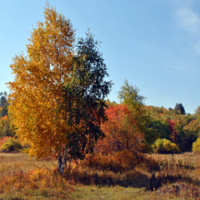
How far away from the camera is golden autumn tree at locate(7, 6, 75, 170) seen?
12.8 meters

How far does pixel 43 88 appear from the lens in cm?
1412

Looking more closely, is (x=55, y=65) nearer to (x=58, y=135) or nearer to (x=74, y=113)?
(x=74, y=113)

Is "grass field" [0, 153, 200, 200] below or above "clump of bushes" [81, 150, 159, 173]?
below

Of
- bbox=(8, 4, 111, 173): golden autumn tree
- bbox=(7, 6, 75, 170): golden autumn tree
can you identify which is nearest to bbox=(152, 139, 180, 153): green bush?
bbox=(8, 4, 111, 173): golden autumn tree

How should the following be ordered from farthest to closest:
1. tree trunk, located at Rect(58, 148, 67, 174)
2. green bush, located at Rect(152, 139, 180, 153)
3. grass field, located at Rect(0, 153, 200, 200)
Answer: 1. green bush, located at Rect(152, 139, 180, 153)
2. tree trunk, located at Rect(58, 148, 67, 174)
3. grass field, located at Rect(0, 153, 200, 200)

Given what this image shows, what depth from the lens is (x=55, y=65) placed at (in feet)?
51.7

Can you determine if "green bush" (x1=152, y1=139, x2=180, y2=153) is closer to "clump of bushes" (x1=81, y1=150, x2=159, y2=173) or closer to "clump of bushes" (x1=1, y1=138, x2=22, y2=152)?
"clump of bushes" (x1=81, y1=150, x2=159, y2=173)

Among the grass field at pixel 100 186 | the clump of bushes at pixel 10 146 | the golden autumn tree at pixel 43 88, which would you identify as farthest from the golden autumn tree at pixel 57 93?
the clump of bushes at pixel 10 146

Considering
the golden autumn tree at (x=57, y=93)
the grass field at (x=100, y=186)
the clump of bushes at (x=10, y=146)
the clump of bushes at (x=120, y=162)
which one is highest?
the golden autumn tree at (x=57, y=93)

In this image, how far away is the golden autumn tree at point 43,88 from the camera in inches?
505

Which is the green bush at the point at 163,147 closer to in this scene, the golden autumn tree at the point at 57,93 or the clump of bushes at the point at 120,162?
the clump of bushes at the point at 120,162

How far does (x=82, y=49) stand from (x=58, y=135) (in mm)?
7846

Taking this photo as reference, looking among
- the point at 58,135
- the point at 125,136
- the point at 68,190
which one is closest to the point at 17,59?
the point at 58,135

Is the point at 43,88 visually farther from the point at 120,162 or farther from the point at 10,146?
the point at 10,146
